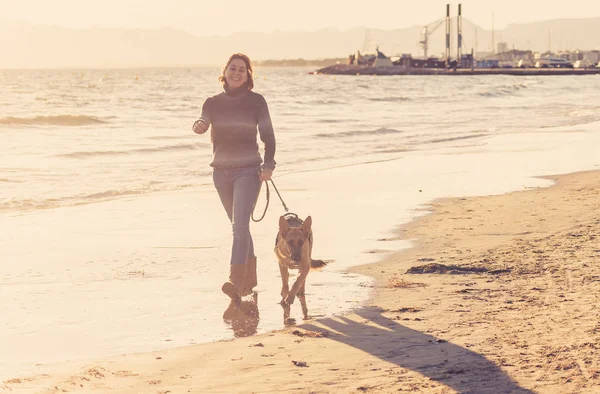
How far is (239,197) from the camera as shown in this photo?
700cm

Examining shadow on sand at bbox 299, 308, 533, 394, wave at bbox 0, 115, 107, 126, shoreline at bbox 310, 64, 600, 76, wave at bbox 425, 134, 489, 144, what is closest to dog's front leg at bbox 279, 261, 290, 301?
shadow on sand at bbox 299, 308, 533, 394

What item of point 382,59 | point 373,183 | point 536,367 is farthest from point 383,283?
point 382,59

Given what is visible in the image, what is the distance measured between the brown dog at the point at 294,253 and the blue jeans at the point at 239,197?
0.90 ft

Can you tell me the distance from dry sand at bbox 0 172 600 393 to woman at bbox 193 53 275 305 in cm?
109

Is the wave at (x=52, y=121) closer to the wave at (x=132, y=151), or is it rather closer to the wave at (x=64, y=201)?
the wave at (x=132, y=151)

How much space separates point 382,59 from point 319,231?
169986 mm

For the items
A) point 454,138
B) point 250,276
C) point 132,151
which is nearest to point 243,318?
point 250,276

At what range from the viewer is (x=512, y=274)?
7770 mm

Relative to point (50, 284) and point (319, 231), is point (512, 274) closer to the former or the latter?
point (319, 231)

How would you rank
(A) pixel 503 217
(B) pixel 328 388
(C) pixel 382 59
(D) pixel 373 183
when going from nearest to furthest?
(B) pixel 328 388 < (A) pixel 503 217 < (D) pixel 373 183 < (C) pixel 382 59

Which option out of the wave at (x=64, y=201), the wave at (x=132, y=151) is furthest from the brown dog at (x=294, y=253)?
the wave at (x=132, y=151)

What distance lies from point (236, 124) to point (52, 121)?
32.6 meters

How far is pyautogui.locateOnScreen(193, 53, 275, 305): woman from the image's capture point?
6.99 m

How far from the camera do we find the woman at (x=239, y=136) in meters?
6.99
